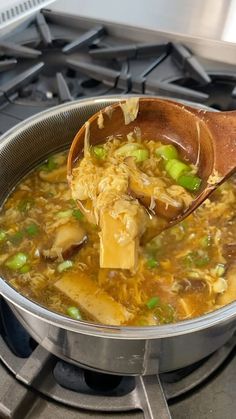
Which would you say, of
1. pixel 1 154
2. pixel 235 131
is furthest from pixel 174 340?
pixel 1 154

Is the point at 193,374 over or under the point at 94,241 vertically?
under

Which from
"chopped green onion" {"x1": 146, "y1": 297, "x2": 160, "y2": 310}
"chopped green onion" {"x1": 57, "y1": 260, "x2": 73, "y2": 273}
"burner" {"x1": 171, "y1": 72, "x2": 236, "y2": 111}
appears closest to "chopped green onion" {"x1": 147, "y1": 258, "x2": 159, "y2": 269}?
"chopped green onion" {"x1": 146, "y1": 297, "x2": 160, "y2": 310}

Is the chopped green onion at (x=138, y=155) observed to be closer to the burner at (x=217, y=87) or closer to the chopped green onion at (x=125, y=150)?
the chopped green onion at (x=125, y=150)

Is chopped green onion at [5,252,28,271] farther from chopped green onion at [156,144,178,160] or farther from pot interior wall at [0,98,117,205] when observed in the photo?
chopped green onion at [156,144,178,160]

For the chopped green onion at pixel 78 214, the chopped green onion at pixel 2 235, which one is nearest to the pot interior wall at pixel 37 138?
the chopped green onion at pixel 2 235

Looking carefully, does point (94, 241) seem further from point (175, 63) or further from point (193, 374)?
point (175, 63)

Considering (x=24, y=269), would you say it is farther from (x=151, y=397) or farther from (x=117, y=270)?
(x=151, y=397)

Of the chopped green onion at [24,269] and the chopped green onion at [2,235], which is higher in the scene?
the chopped green onion at [2,235]
